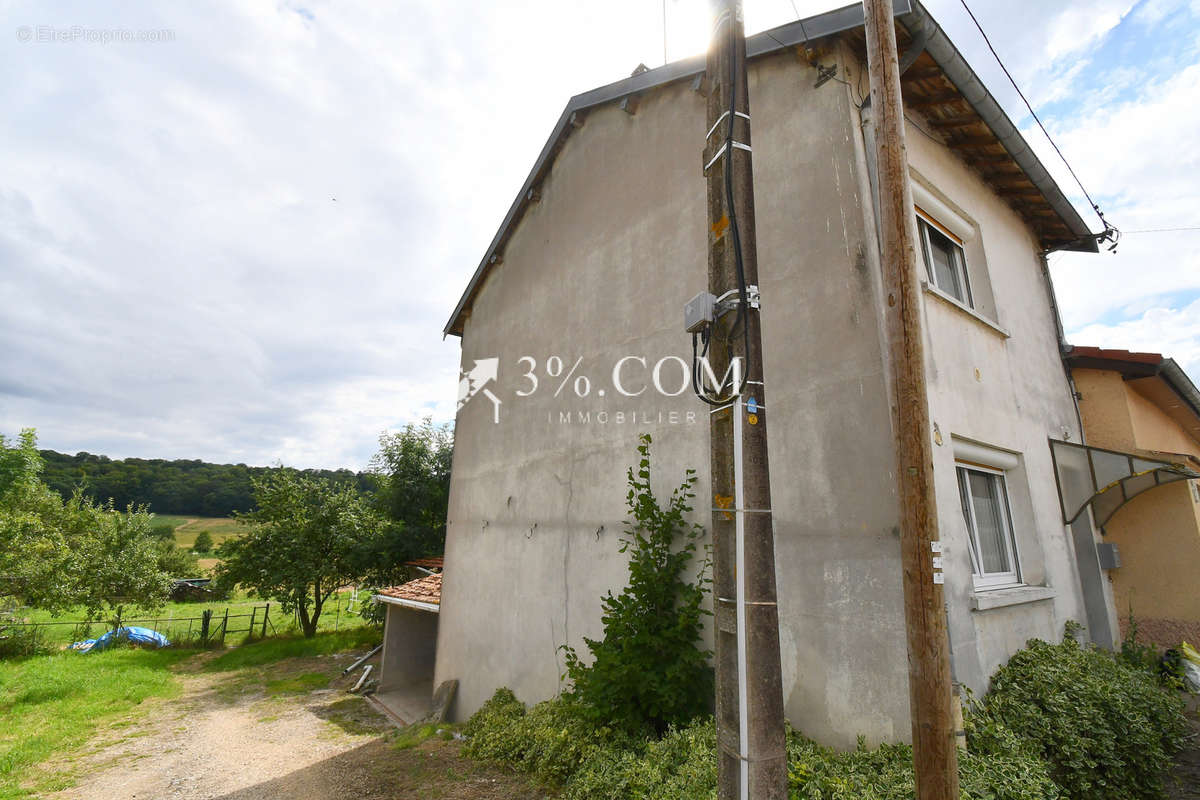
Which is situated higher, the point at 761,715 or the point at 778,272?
the point at 778,272

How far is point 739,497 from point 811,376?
2.53 m

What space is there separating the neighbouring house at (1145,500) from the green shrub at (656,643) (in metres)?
4.78

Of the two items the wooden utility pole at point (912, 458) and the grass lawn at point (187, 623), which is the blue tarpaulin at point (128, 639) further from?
the wooden utility pole at point (912, 458)

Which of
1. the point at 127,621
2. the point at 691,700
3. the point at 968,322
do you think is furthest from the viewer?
the point at 127,621

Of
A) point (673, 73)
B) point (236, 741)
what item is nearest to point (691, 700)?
point (673, 73)

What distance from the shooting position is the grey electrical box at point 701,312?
9.78 ft

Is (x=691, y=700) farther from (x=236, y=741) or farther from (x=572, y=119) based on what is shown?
(x=236, y=741)

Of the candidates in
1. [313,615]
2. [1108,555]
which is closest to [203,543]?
[313,615]

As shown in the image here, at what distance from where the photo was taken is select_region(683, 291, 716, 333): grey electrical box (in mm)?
2980

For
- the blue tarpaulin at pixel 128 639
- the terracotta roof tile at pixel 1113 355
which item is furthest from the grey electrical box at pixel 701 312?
the blue tarpaulin at pixel 128 639

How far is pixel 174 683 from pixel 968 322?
20.8 meters

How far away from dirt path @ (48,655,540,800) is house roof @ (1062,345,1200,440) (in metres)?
9.27

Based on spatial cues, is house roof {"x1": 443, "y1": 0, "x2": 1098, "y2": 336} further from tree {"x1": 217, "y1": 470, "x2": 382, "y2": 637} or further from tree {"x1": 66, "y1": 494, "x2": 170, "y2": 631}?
tree {"x1": 66, "y1": 494, "x2": 170, "y2": 631}

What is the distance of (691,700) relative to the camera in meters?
5.16
